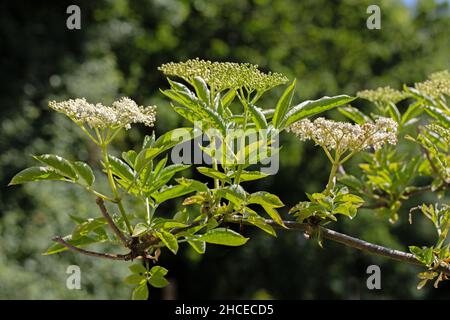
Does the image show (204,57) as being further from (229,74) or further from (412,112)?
(229,74)

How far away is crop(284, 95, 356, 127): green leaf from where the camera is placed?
0.87 m

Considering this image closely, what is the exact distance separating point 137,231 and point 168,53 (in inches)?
257

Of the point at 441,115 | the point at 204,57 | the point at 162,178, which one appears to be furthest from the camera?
the point at 204,57

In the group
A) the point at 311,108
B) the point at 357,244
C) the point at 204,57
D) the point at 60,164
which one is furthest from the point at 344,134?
the point at 204,57

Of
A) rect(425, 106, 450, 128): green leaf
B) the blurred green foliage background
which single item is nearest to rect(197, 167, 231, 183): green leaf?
rect(425, 106, 450, 128): green leaf

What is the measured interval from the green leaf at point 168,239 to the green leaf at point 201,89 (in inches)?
7.1

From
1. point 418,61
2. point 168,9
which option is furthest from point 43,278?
point 418,61

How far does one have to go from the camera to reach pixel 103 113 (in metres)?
0.85

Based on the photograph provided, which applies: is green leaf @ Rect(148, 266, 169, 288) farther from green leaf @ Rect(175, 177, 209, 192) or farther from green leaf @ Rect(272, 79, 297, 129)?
green leaf @ Rect(272, 79, 297, 129)

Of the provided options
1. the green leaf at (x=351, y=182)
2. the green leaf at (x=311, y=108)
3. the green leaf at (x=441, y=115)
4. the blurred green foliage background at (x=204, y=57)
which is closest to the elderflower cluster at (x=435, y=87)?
the green leaf at (x=441, y=115)

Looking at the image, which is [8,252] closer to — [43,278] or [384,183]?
[43,278]

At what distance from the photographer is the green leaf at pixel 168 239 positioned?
822mm

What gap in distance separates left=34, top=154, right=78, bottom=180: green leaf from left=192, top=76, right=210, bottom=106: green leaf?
0.64ft

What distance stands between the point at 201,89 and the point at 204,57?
253 inches
